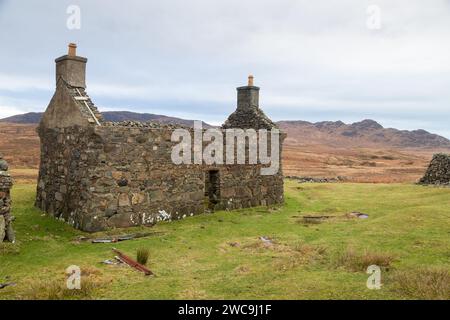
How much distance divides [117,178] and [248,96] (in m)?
10.0

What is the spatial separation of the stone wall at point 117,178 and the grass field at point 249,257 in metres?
0.63

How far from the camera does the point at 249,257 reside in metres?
11.6

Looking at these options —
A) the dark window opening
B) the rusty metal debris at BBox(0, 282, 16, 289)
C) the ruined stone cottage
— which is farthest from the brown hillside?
the rusty metal debris at BBox(0, 282, 16, 289)

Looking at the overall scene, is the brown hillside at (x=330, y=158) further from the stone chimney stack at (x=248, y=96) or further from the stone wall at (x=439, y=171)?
the stone chimney stack at (x=248, y=96)

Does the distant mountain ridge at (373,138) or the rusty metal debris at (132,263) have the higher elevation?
the distant mountain ridge at (373,138)

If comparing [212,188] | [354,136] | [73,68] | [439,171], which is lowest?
[212,188]

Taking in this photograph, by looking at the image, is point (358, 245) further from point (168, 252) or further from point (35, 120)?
point (35, 120)

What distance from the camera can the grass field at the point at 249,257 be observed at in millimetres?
8430

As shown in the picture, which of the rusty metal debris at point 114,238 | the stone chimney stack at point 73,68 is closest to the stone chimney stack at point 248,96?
the stone chimney stack at point 73,68

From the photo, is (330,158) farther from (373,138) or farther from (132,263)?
(373,138)

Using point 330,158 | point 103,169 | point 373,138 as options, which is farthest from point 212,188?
point 373,138

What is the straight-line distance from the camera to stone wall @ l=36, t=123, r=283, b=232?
14492 millimetres
